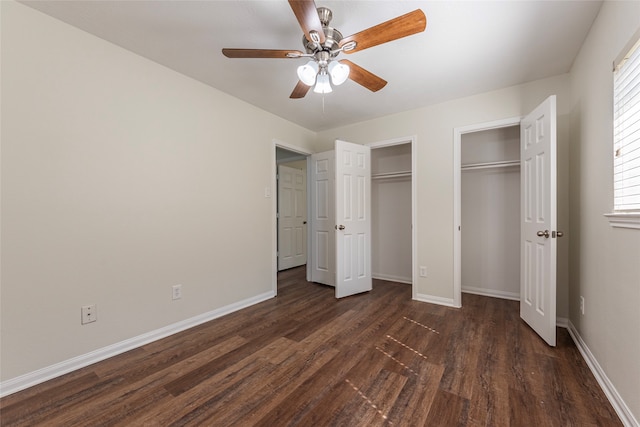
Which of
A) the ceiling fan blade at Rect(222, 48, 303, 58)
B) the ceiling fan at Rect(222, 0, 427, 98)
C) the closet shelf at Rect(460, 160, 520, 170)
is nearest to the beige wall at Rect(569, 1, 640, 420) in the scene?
the closet shelf at Rect(460, 160, 520, 170)

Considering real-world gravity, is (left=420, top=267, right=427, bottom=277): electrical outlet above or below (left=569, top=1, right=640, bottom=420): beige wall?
below

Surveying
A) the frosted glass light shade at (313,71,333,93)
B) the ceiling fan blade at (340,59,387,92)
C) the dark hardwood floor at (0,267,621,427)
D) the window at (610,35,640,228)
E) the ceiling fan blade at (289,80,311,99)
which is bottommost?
the dark hardwood floor at (0,267,621,427)

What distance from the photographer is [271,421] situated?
4.55 ft

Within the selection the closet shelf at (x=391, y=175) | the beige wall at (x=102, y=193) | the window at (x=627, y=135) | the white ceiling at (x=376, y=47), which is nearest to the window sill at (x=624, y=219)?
the window at (x=627, y=135)

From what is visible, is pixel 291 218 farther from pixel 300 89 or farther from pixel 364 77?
pixel 364 77

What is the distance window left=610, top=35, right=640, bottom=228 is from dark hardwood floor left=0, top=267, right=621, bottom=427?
Answer: 1147 millimetres

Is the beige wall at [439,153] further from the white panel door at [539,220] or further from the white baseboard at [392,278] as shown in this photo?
the white baseboard at [392,278]

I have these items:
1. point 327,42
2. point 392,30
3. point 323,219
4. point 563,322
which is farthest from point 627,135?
point 323,219

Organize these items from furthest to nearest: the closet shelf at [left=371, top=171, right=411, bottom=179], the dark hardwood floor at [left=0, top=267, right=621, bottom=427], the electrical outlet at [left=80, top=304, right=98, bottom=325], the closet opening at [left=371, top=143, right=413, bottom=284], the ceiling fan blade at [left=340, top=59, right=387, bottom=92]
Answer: the closet opening at [left=371, top=143, right=413, bottom=284] < the closet shelf at [left=371, top=171, right=411, bottom=179] < the electrical outlet at [left=80, top=304, right=98, bottom=325] < the ceiling fan blade at [left=340, top=59, right=387, bottom=92] < the dark hardwood floor at [left=0, top=267, right=621, bottom=427]

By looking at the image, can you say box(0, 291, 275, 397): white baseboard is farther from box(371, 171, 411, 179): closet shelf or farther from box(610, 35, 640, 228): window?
box(610, 35, 640, 228): window

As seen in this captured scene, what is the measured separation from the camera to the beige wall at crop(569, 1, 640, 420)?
134cm

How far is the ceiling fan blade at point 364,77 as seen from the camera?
1789 mm

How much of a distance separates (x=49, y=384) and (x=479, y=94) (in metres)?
4.47

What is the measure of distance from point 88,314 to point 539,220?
369cm
